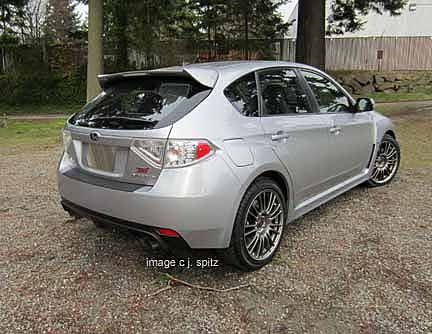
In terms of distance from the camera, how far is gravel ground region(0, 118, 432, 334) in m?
2.30

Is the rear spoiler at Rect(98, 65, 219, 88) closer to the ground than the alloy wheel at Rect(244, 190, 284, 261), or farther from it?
farther from it

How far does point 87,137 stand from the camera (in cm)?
271

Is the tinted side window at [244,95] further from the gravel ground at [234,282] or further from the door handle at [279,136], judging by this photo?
the gravel ground at [234,282]

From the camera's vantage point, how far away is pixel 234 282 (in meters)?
2.74

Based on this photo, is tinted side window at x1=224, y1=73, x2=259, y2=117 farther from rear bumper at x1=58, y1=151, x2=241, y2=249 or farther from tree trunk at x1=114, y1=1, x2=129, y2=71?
tree trunk at x1=114, y1=1, x2=129, y2=71

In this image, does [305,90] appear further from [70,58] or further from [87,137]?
[70,58]

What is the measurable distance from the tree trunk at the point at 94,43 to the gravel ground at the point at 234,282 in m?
6.56

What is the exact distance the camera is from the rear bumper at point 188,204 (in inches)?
92.6

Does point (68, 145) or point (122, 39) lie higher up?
point (122, 39)

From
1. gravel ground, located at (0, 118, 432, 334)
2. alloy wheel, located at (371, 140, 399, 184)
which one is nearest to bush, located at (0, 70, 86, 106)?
gravel ground, located at (0, 118, 432, 334)

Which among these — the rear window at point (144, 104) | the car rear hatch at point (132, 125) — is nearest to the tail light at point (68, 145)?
the car rear hatch at point (132, 125)

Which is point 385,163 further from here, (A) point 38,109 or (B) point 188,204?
(A) point 38,109

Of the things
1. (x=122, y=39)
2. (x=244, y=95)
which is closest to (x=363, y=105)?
(x=244, y=95)

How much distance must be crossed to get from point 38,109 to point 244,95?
15536 mm
